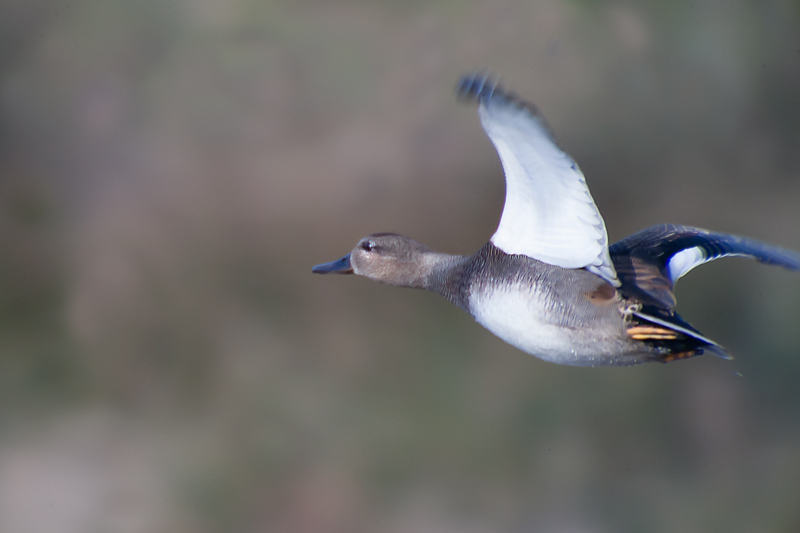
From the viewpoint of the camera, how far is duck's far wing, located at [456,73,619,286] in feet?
1.25

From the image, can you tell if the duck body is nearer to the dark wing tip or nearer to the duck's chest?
the duck's chest

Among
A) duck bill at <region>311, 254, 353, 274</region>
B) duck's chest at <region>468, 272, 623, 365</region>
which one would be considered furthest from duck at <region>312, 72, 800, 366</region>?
duck bill at <region>311, 254, 353, 274</region>

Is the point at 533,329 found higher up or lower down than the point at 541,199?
lower down

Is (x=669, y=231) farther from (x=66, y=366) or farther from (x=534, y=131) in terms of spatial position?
(x=66, y=366)

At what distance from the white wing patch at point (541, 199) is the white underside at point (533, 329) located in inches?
1.5

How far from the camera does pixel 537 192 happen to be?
0.46 meters

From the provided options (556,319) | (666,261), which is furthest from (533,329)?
(666,261)

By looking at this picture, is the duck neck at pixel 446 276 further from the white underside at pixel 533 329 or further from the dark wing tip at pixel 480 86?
the dark wing tip at pixel 480 86

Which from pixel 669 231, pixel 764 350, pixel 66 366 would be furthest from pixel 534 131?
pixel 66 366

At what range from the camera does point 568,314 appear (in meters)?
0.49

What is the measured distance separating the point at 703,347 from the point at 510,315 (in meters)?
0.15

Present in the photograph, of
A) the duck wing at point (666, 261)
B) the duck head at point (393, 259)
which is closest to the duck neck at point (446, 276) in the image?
the duck head at point (393, 259)

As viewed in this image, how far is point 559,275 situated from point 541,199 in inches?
2.9

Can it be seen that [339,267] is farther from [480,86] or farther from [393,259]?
[480,86]
